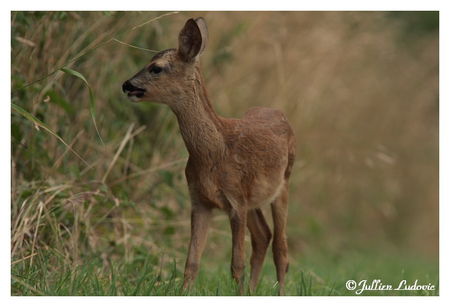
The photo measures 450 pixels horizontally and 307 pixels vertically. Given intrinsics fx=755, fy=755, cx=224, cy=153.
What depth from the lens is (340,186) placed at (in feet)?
32.2

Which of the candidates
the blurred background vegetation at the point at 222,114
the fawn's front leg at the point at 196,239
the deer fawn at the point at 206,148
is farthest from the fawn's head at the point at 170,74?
the fawn's front leg at the point at 196,239

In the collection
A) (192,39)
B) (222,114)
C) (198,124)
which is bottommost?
(222,114)

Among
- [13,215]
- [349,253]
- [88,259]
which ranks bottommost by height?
[349,253]

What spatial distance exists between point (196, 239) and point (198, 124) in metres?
0.68

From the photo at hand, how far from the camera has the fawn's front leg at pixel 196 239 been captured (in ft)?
14.5

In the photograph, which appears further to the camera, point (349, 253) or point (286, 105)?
point (349, 253)

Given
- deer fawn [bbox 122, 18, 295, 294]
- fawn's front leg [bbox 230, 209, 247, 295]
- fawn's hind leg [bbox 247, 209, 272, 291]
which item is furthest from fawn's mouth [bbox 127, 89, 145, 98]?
fawn's hind leg [bbox 247, 209, 272, 291]

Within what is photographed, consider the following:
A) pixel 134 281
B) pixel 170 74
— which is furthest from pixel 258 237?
Result: pixel 170 74

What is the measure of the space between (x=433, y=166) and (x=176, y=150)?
5.79 meters

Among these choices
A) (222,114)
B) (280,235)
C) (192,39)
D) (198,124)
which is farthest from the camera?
(222,114)

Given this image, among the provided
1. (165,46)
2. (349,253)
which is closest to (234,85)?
(165,46)

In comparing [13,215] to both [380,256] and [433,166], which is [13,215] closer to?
[380,256]

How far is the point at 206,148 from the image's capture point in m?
4.34

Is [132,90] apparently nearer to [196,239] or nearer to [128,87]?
[128,87]
